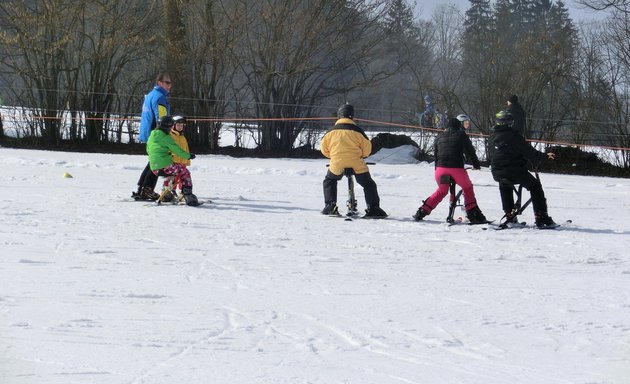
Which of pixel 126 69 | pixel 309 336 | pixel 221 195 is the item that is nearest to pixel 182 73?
pixel 126 69

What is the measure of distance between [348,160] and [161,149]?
8.59ft

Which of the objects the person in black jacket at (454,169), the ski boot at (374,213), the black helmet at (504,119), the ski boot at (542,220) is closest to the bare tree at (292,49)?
the ski boot at (374,213)

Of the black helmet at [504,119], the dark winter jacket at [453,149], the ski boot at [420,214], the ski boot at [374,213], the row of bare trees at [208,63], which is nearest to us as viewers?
the black helmet at [504,119]

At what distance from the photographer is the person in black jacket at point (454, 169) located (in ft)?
38.6

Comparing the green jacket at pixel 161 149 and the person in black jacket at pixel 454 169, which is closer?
the person in black jacket at pixel 454 169

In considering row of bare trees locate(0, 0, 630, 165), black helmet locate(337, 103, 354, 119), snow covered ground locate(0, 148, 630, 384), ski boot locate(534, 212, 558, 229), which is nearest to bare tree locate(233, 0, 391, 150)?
row of bare trees locate(0, 0, 630, 165)

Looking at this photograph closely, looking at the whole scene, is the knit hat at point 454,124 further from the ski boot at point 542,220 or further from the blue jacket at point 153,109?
the blue jacket at point 153,109

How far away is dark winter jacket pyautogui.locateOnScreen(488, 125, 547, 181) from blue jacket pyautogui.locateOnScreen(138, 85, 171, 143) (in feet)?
15.5

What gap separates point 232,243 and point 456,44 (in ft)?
272

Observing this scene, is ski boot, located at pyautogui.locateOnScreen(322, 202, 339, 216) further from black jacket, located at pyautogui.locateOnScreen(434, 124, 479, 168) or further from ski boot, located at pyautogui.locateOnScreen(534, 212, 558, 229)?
ski boot, located at pyautogui.locateOnScreen(534, 212, 558, 229)

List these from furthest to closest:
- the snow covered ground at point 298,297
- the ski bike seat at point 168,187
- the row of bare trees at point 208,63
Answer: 1. the row of bare trees at point 208,63
2. the ski bike seat at point 168,187
3. the snow covered ground at point 298,297

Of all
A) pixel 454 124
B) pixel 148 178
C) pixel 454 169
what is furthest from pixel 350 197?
pixel 148 178

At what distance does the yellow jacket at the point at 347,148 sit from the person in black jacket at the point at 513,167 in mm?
1694

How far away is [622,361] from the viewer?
5.36 m
